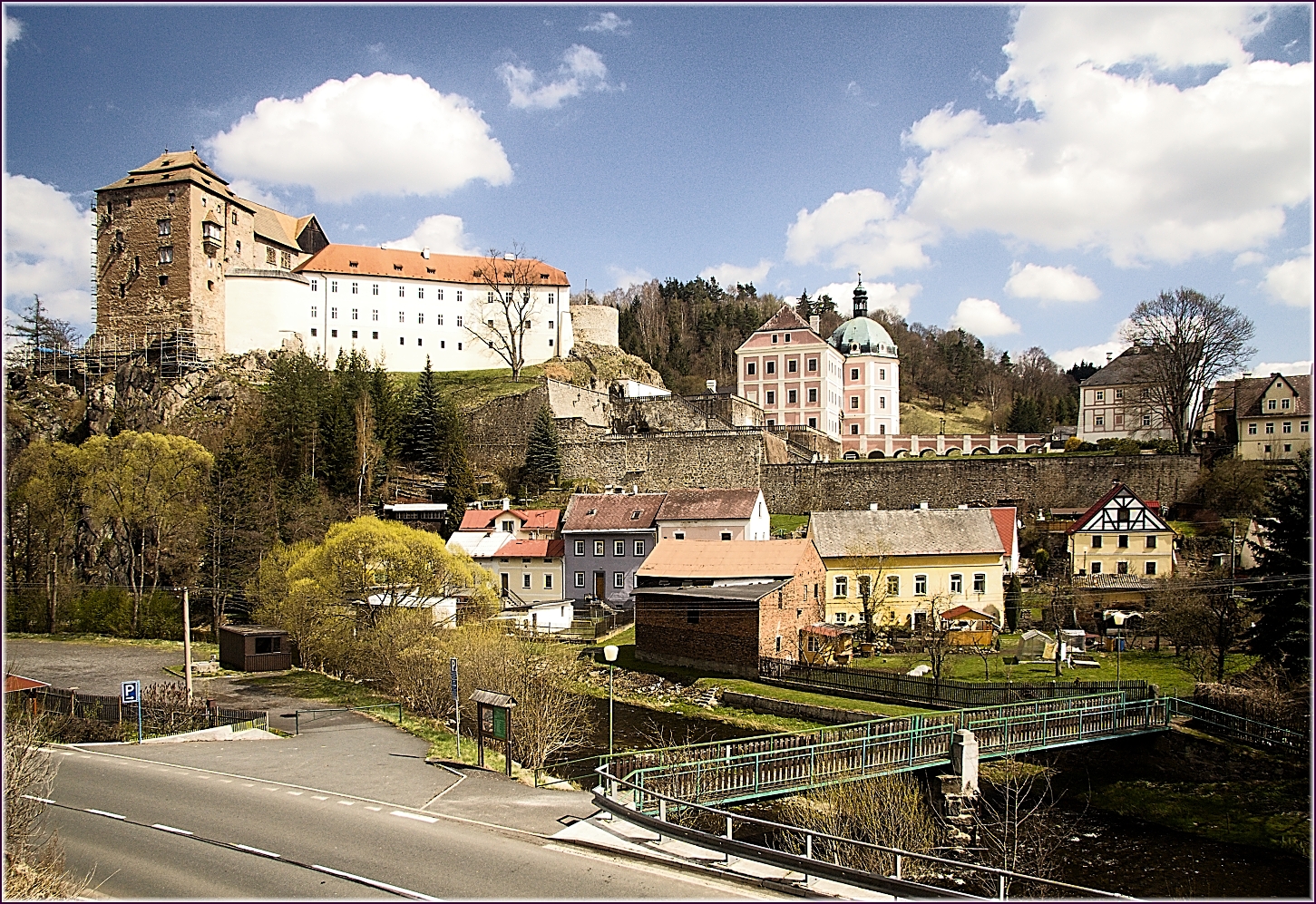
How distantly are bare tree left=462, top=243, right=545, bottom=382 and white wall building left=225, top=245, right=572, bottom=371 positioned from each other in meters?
0.14

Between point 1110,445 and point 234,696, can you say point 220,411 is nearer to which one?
point 234,696

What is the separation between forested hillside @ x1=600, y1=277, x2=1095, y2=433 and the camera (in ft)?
307

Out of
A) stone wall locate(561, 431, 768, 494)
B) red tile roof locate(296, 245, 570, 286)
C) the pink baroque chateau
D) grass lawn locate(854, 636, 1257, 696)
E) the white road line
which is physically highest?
red tile roof locate(296, 245, 570, 286)

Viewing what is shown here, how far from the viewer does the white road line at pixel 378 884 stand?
1009cm

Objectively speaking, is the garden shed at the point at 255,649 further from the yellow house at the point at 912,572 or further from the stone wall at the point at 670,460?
the stone wall at the point at 670,460

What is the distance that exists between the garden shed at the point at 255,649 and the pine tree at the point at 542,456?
2426cm

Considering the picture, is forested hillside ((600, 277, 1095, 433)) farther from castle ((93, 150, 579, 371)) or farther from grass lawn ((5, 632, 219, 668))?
grass lawn ((5, 632, 219, 668))

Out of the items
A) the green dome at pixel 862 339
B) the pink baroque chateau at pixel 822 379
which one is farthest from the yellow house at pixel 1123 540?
the green dome at pixel 862 339

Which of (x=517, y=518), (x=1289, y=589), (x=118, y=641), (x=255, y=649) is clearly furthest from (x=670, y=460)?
(x=1289, y=589)

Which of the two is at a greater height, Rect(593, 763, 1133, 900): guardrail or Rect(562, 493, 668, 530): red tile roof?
Rect(562, 493, 668, 530): red tile roof

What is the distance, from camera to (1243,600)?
30016 mm

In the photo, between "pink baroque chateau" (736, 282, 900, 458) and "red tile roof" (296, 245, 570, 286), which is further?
"red tile roof" (296, 245, 570, 286)

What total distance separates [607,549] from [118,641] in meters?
20.6

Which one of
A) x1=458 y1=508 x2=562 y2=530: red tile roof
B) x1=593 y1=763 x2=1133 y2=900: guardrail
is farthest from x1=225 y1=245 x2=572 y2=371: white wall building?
x1=593 y1=763 x2=1133 y2=900: guardrail
